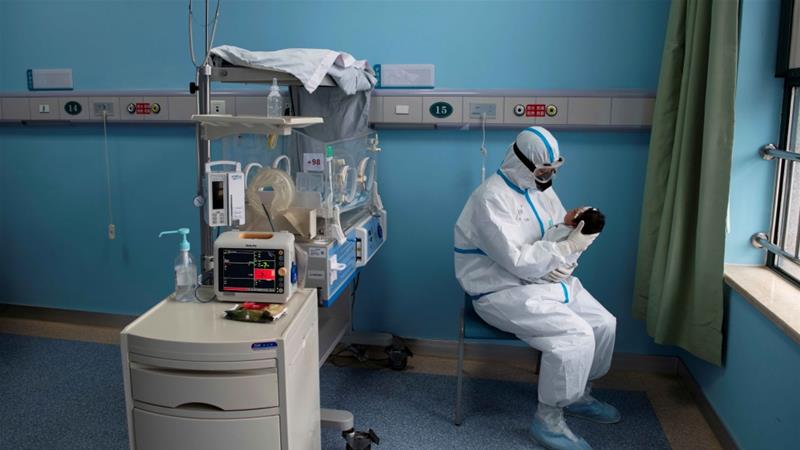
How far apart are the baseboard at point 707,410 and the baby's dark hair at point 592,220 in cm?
89

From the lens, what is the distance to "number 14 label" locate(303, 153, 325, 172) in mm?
2232

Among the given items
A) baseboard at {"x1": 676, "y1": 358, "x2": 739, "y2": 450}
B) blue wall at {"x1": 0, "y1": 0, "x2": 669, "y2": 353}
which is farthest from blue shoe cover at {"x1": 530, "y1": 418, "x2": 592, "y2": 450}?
blue wall at {"x1": 0, "y1": 0, "x2": 669, "y2": 353}

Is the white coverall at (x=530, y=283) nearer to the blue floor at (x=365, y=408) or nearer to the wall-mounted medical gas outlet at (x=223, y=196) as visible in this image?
the blue floor at (x=365, y=408)

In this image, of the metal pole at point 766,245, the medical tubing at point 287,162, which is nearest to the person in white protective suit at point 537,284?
the metal pole at point 766,245

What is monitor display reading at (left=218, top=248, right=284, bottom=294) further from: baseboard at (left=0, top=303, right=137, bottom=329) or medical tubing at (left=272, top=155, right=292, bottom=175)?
baseboard at (left=0, top=303, right=137, bottom=329)

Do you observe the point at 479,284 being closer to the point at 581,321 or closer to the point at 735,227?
the point at 581,321

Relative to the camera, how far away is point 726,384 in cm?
248

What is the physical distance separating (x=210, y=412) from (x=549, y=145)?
1.60 metres

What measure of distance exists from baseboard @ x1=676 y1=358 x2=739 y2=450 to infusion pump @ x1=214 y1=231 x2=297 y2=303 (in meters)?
1.75

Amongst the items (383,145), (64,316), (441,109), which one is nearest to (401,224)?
(383,145)

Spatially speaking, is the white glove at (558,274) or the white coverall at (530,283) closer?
Answer: the white coverall at (530,283)

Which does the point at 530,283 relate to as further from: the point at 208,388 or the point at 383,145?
the point at 208,388

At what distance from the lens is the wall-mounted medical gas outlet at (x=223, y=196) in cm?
202

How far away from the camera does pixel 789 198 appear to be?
97.4 inches
